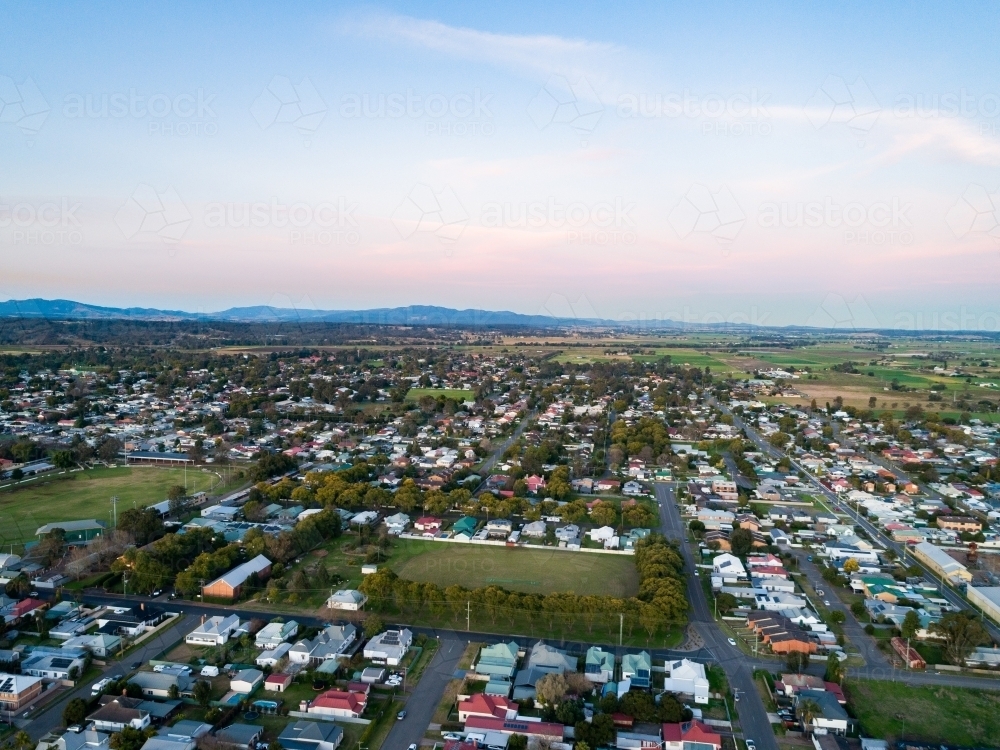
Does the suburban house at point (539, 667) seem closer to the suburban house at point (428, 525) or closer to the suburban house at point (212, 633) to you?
the suburban house at point (212, 633)

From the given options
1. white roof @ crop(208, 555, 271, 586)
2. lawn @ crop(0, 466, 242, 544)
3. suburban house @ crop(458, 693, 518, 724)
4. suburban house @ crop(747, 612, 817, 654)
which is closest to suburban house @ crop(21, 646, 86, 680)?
white roof @ crop(208, 555, 271, 586)

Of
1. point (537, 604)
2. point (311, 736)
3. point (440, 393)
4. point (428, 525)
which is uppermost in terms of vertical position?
point (440, 393)

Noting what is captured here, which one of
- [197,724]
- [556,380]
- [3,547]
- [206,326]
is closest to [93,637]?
[197,724]

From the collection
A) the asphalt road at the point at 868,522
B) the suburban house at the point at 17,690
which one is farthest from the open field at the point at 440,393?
the suburban house at the point at 17,690

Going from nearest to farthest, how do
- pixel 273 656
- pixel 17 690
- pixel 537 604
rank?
1. pixel 17 690
2. pixel 273 656
3. pixel 537 604

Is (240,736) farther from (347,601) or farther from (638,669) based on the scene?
(638,669)

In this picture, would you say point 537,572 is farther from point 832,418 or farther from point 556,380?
point 556,380

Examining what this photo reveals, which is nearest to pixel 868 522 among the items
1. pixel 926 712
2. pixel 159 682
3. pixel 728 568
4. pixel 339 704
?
pixel 728 568

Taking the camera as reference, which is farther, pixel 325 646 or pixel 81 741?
Result: pixel 325 646
